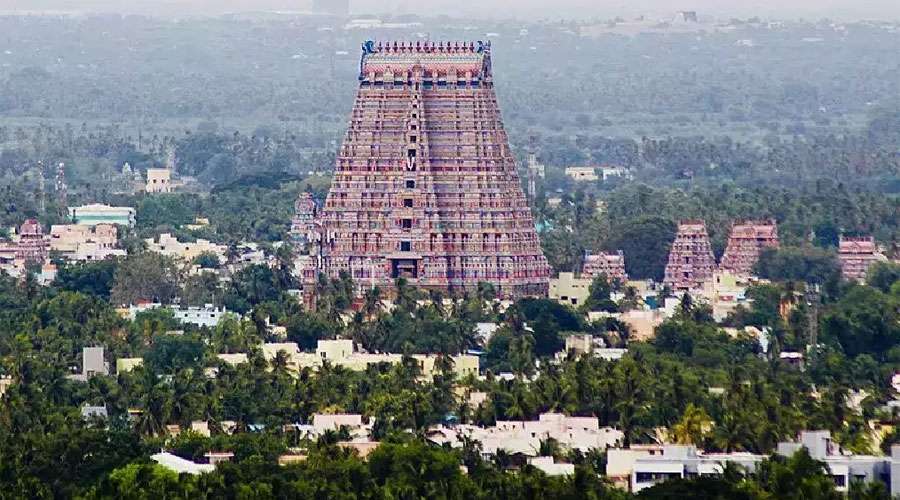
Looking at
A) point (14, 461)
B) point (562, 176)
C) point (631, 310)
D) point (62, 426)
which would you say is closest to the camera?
point (14, 461)

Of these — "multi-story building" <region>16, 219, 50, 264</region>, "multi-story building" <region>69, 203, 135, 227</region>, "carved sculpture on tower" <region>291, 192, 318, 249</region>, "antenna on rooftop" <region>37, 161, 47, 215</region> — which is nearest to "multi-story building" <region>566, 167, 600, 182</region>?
"antenna on rooftop" <region>37, 161, 47, 215</region>

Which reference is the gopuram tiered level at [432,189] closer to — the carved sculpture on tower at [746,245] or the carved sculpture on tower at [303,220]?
the carved sculpture on tower at [746,245]

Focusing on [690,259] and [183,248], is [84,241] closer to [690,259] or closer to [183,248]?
[183,248]

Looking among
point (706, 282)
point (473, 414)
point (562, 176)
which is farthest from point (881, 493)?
point (562, 176)

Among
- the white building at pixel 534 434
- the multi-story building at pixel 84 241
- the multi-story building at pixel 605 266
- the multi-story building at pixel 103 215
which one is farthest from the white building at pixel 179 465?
the multi-story building at pixel 103 215

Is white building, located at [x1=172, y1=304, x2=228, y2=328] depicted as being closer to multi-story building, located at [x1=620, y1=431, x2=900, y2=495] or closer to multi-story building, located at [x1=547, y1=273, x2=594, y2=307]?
multi-story building, located at [x1=547, y1=273, x2=594, y2=307]

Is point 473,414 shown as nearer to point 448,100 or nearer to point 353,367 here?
point 353,367

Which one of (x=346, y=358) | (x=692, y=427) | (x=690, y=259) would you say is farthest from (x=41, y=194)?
(x=692, y=427)
